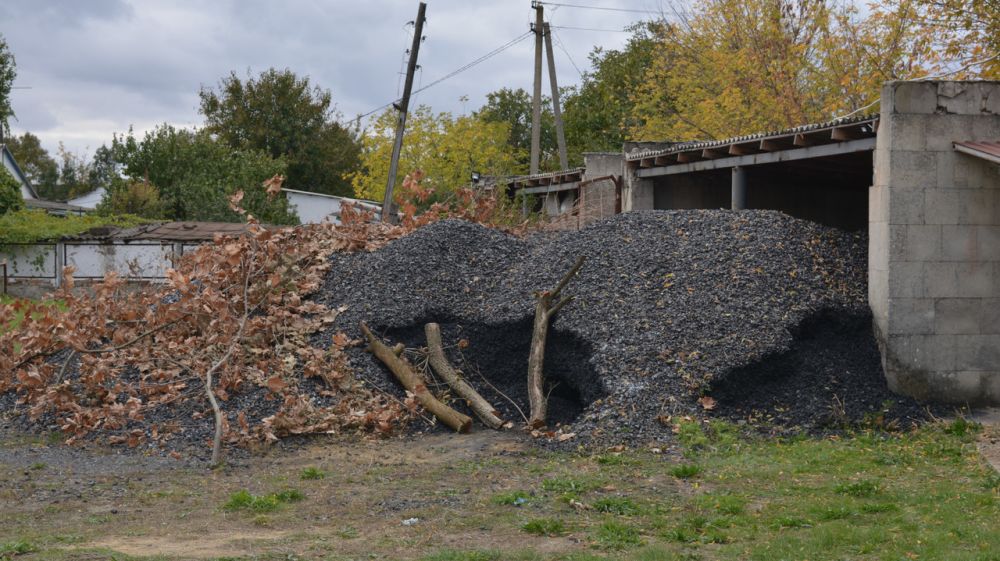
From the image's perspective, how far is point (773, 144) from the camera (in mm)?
13367

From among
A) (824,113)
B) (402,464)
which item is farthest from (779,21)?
(402,464)

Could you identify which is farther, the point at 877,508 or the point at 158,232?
the point at 158,232

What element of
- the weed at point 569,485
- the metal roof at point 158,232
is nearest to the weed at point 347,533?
the weed at point 569,485

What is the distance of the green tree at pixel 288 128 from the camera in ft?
161

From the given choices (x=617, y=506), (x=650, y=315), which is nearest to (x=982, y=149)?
(x=650, y=315)

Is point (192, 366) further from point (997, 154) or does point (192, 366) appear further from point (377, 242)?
point (997, 154)

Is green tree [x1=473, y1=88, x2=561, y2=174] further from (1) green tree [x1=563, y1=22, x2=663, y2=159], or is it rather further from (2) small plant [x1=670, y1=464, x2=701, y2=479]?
(2) small plant [x1=670, y1=464, x2=701, y2=479]

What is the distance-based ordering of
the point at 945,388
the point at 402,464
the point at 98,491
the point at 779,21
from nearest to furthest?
the point at 98,491
the point at 402,464
the point at 945,388
the point at 779,21

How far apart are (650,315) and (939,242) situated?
318 cm

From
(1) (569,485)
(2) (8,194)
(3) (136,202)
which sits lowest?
(1) (569,485)

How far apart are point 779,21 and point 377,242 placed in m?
17.1

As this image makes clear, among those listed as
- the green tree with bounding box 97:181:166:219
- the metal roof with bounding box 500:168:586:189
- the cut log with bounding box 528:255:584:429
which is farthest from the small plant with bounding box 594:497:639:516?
the green tree with bounding box 97:181:166:219

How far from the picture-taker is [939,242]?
10680mm

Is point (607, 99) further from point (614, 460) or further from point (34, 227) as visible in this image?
point (614, 460)
